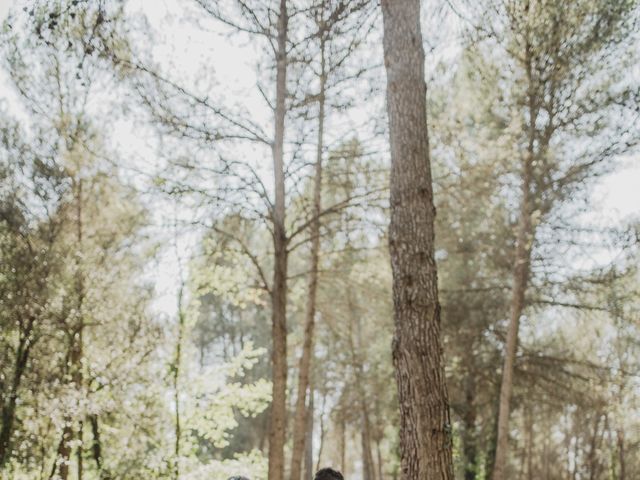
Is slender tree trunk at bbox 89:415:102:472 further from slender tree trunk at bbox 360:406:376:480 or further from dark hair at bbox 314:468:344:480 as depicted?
slender tree trunk at bbox 360:406:376:480

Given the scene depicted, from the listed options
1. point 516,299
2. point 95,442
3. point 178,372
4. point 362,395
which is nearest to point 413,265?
point 516,299

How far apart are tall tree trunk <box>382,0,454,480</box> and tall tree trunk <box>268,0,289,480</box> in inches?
96.0

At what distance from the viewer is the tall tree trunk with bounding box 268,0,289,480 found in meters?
6.33

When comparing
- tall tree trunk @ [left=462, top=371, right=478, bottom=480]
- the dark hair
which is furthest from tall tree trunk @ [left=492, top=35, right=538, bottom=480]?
the dark hair

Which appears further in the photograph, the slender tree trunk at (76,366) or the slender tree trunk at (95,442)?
the slender tree trunk at (95,442)

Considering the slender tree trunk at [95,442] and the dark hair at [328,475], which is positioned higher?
the slender tree trunk at [95,442]

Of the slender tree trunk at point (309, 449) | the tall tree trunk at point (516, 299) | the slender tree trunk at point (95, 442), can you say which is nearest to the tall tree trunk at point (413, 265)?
the tall tree trunk at point (516, 299)

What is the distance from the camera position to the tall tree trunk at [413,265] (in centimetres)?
346

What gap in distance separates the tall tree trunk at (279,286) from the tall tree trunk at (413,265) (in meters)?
2.44

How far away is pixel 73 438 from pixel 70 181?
Answer: 4527mm

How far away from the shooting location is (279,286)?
652 centimetres

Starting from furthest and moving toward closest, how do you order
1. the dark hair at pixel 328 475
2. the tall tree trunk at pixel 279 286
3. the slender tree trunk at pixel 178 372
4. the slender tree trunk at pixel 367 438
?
the slender tree trunk at pixel 367 438 → the slender tree trunk at pixel 178 372 → the tall tree trunk at pixel 279 286 → the dark hair at pixel 328 475

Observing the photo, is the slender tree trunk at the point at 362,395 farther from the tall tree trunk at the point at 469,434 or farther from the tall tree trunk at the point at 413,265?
the tall tree trunk at the point at 413,265

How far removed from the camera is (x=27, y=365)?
26.2 ft
